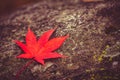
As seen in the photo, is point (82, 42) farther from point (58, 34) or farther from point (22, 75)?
point (22, 75)

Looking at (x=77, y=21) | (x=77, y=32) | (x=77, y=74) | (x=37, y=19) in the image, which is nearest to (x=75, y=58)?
(x=77, y=74)

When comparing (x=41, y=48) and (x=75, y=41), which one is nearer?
(x=41, y=48)

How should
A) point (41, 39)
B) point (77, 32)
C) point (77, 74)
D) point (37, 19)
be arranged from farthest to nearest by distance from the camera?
point (37, 19) < point (77, 32) < point (41, 39) < point (77, 74)

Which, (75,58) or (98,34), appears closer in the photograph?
(75,58)
